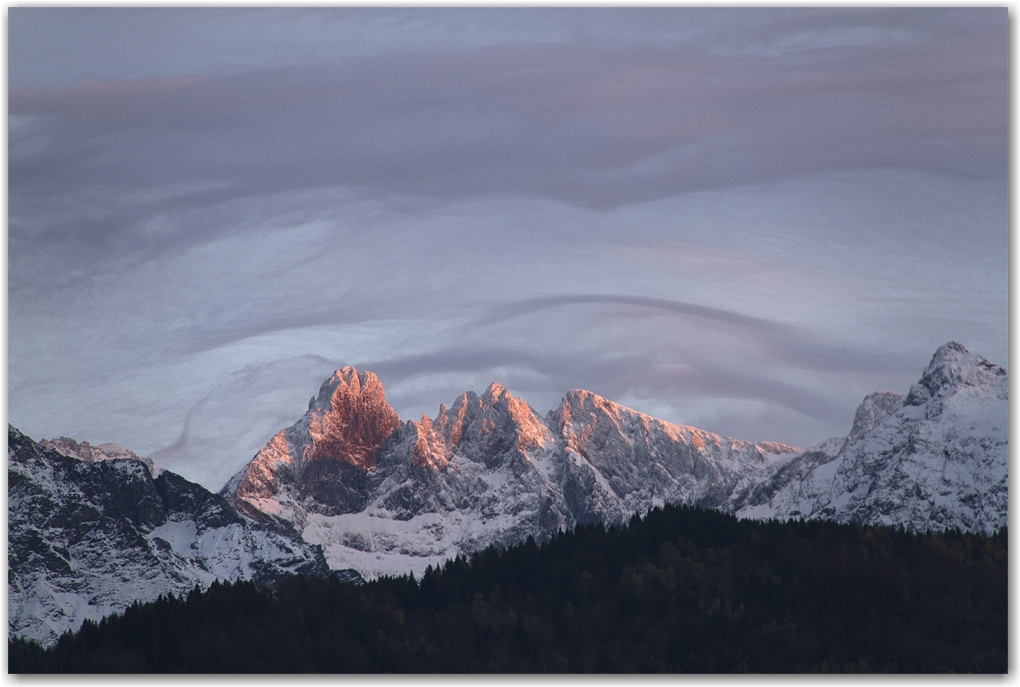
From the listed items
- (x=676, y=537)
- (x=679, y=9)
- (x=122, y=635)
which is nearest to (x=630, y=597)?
(x=676, y=537)

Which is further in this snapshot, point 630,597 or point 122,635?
point 630,597

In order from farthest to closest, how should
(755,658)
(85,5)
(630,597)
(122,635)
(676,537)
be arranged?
1. (676,537)
2. (630,597)
3. (122,635)
4. (755,658)
5. (85,5)

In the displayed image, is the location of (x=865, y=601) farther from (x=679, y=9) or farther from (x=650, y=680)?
(x=679, y=9)

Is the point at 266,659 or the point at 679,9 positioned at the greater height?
the point at 679,9

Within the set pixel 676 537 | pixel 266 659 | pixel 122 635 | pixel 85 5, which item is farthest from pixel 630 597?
pixel 85 5

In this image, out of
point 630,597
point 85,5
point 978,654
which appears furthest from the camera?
point 630,597

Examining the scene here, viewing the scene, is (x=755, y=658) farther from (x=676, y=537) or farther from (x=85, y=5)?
(x=85, y=5)
